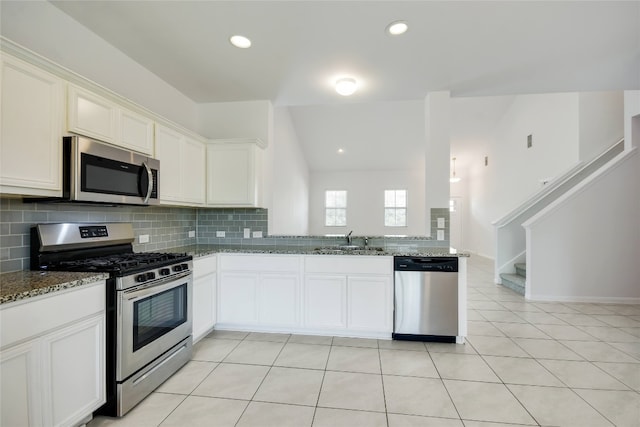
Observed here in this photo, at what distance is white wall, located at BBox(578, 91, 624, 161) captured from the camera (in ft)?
16.2

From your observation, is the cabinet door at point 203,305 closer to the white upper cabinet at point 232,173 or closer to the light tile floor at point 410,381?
the light tile floor at point 410,381

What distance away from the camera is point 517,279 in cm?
490

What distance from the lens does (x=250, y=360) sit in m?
2.54

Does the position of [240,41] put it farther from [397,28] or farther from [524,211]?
[524,211]

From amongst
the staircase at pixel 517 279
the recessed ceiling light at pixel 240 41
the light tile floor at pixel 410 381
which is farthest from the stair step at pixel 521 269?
the recessed ceiling light at pixel 240 41

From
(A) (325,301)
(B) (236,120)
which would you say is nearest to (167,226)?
(B) (236,120)

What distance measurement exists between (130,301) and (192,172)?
1.61 meters

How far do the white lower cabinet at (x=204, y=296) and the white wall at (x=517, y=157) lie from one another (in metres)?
6.12

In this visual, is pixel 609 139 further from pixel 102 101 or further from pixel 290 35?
pixel 102 101

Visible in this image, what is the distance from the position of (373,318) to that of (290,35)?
269cm

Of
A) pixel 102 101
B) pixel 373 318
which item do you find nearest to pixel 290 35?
pixel 102 101

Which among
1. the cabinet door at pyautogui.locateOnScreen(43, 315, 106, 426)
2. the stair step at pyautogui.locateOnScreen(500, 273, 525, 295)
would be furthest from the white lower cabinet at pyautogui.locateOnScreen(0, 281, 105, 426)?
the stair step at pyautogui.locateOnScreen(500, 273, 525, 295)

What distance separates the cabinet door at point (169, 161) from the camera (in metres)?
2.64

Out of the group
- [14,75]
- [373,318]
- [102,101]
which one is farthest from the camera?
→ [373,318]
